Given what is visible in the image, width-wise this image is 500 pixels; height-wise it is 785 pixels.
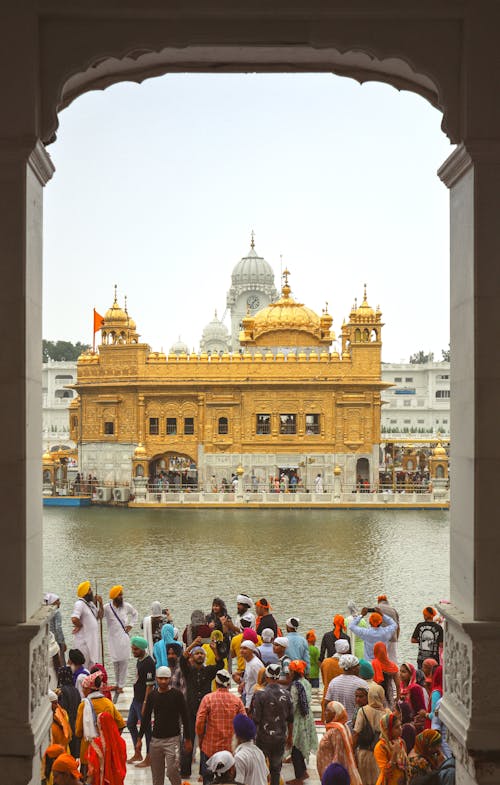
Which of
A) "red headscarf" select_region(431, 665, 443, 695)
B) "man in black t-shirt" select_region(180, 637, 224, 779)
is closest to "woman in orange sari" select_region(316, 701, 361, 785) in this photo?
"red headscarf" select_region(431, 665, 443, 695)

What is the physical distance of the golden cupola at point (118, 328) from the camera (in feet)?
141

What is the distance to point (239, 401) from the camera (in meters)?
41.7

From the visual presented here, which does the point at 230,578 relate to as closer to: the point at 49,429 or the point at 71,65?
the point at 71,65

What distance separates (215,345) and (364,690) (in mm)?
71014

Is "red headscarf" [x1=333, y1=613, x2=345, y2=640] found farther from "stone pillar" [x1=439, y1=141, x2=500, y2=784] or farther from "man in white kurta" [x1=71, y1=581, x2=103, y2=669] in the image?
"stone pillar" [x1=439, y1=141, x2=500, y2=784]

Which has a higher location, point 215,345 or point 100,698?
point 215,345

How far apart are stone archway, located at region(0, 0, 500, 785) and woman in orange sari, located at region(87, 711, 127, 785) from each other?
3.13 ft

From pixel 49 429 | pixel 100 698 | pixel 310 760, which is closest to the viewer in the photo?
pixel 100 698

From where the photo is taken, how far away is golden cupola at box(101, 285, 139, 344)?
42938 mm

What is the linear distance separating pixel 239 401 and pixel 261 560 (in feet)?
66.3
